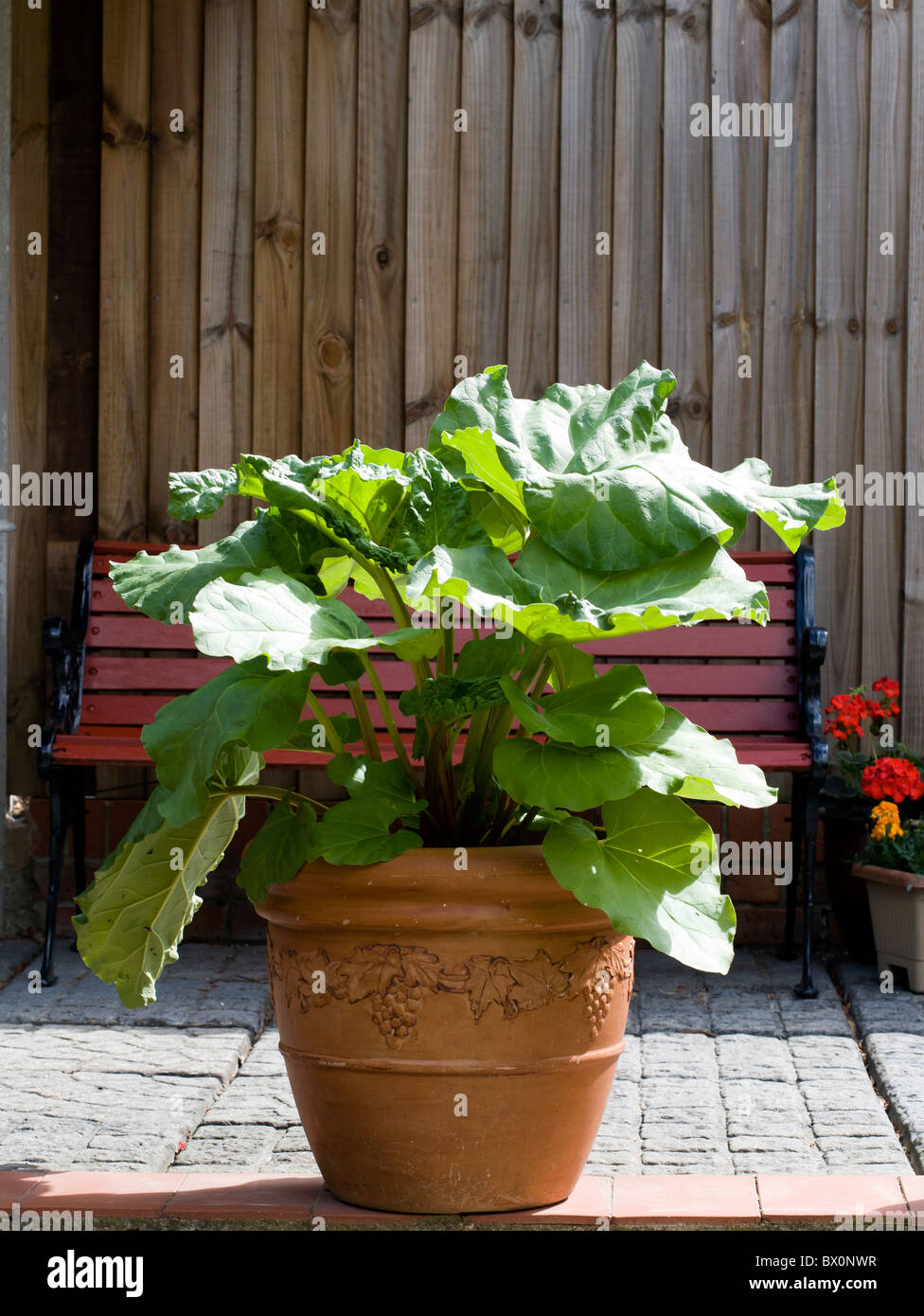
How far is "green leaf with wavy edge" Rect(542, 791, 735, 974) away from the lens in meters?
1.68

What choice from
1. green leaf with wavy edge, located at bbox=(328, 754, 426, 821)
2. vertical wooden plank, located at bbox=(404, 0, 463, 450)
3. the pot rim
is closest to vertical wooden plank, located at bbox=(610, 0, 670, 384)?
vertical wooden plank, located at bbox=(404, 0, 463, 450)

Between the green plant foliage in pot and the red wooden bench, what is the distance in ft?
5.57

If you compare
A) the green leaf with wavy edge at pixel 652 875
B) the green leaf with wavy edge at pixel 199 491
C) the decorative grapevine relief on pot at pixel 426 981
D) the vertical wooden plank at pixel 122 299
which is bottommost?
the decorative grapevine relief on pot at pixel 426 981

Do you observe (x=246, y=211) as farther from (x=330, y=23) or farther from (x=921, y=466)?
(x=921, y=466)

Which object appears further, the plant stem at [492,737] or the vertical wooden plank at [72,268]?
the vertical wooden plank at [72,268]

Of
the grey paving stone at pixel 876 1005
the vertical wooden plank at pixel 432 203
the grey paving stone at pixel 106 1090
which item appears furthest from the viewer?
the vertical wooden plank at pixel 432 203

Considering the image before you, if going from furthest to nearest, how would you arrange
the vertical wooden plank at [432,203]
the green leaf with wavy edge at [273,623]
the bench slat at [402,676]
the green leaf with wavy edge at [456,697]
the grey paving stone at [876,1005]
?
the vertical wooden plank at [432,203], the bench slat at [402,676], the grey paving stone at [876,1005], the green leaf with wavy edge at [456,697], the green leaf with wavy edge at [273,623]

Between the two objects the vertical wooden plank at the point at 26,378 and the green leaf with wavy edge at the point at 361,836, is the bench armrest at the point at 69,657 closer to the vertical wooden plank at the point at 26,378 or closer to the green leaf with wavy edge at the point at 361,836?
the vertical wooden plank at the point at 26,378

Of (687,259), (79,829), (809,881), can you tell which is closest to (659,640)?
(809,881)

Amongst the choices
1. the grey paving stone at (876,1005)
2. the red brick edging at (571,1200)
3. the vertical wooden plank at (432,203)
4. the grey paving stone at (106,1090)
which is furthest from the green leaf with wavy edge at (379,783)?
the vertical wooden plank at (432,203)

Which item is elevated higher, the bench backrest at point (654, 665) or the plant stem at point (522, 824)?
the bench backrest at point (654, 665)

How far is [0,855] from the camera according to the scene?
4070mm

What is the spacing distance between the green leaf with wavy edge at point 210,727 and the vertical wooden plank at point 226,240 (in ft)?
8.00

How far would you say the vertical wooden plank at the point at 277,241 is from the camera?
4.11 m
